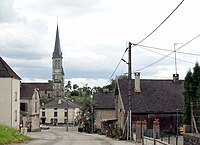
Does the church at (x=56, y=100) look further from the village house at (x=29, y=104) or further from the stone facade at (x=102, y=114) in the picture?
the stone facade at (x=102, y=114)

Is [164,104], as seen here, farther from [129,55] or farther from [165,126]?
[129,55]

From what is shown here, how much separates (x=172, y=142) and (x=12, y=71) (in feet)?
113

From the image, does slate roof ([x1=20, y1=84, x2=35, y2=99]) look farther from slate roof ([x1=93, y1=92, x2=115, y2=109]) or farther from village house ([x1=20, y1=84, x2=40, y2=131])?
slate roof ([x1=93, y1=92, x2=115, y2=109])

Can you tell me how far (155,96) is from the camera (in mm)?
51438

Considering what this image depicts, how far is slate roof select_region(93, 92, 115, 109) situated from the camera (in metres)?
72.9

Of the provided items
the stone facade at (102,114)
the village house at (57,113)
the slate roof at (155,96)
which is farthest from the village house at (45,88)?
the slate roof at (155,96)

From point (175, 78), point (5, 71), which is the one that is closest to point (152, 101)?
point (175, 78)

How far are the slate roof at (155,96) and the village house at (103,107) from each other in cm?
1797

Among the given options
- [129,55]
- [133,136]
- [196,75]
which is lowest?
[133,136]

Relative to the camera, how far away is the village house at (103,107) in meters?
72.2

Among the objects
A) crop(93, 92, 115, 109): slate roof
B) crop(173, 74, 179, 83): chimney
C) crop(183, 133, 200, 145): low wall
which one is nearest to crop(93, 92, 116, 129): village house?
crop(93, 92, 115, 109): slate roof

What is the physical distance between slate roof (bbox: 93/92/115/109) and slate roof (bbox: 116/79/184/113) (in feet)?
60.5

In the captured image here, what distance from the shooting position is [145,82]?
5412 centimetres

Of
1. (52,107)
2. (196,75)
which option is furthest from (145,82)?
(52,107)
